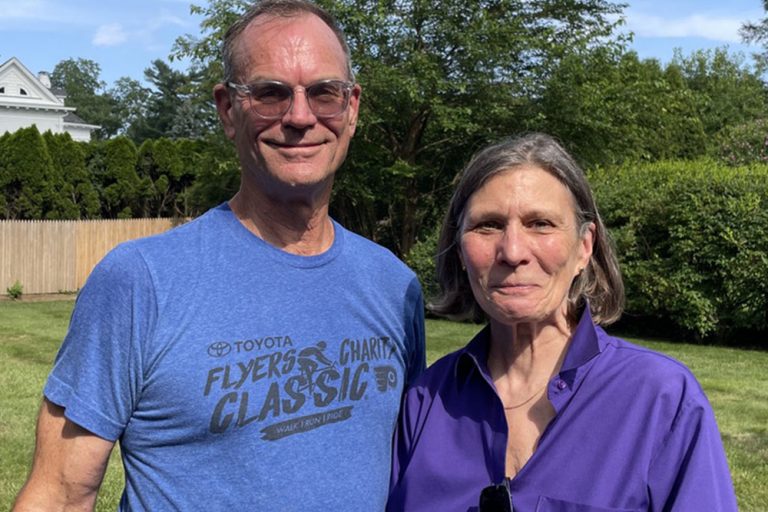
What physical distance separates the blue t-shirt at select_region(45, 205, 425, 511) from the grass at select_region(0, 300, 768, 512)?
4219mm

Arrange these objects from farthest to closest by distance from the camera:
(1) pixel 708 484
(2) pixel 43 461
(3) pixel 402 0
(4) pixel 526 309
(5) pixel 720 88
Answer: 1. (5) pixel 720 88
2. (3) pixel 402 0
3. (4) pixel 526 309
4. (2) pixel 43 461
5. (1) pixel 708 484

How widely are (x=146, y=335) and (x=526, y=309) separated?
3.33 ft

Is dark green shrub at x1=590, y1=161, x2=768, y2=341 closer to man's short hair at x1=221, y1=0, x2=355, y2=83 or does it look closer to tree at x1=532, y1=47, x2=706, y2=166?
tree at x1=532, y1=47, x2=706, y2=166

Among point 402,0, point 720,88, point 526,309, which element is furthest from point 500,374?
point 720,88

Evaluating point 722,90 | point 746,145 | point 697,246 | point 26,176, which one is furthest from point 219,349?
point 722,90

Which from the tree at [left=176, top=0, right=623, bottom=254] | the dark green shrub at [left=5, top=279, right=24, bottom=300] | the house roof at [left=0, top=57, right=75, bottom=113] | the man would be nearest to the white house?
the house roof at [left=0, top=57, right=75, bottom=113]

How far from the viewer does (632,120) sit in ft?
63.4

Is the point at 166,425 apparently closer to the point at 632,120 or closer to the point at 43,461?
the point at 43,461

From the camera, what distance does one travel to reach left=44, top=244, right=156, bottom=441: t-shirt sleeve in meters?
2.01

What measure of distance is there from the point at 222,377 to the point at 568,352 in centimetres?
91

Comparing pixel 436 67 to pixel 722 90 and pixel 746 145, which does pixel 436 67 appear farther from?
pixel 722 90

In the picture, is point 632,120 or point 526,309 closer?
point 526,309

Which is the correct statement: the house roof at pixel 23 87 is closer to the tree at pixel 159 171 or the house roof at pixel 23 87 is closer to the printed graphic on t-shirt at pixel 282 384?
the tree at pixel 159 171

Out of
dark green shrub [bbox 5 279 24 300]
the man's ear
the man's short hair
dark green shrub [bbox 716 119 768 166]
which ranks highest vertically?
dark green shrub [bbox 716 119 768 166]
